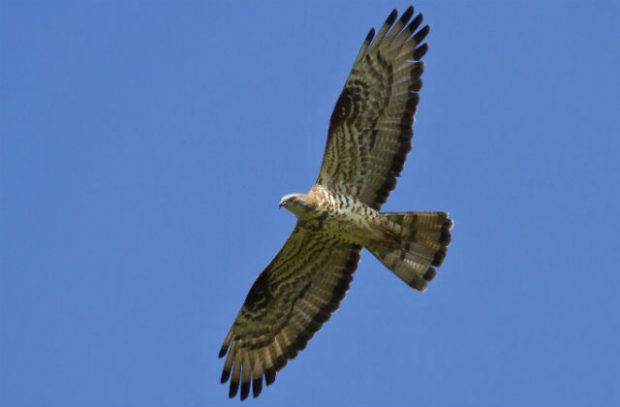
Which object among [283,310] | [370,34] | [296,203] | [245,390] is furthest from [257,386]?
[370,34]

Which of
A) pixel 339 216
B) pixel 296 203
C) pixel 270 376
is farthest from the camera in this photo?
pixel 270 376

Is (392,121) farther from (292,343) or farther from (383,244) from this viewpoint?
(292,343)

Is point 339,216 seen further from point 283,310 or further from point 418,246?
point 283,310

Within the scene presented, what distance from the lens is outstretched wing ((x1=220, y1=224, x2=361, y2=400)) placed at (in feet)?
52.7

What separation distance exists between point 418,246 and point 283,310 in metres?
1.98

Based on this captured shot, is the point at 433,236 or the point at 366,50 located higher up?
the point at 366,50

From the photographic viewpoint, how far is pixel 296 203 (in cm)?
1491

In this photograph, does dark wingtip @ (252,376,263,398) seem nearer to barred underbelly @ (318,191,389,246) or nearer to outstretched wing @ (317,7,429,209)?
barred underbelly @ (318,191,389,246)

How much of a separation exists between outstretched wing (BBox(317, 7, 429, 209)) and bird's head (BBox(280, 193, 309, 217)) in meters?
0.58

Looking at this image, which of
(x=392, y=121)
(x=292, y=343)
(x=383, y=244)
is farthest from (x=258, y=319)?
(x=392, y=121)

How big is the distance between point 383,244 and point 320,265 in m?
0.93

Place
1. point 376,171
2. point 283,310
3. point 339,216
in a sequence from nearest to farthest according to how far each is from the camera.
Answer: point 339,216, point 376,171, point 283,310

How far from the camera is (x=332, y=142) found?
15.4 meters

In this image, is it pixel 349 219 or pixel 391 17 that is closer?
pixel 349 219
